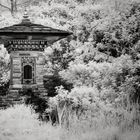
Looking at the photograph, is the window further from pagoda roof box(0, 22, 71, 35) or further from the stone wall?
pagoda roof box(0, 22, 71, 35)

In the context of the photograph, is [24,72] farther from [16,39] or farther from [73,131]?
[73,131]

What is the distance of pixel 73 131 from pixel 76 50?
24.6 feet

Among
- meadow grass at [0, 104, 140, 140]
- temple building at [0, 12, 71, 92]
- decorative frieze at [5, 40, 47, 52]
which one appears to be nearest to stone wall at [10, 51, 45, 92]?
temple building at [0, 12, 71, 92]

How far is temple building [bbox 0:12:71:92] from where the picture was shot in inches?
433

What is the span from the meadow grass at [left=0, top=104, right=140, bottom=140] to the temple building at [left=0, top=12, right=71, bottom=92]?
6.96 feet

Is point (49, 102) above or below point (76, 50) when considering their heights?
below

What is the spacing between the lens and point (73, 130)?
312 inches

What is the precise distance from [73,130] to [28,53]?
4144 mm

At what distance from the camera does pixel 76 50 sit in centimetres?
1498

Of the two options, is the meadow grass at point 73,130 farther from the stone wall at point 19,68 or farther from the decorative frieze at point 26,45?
the decorative frieze at point 26,45

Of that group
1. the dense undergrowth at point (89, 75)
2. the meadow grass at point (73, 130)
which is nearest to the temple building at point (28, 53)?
the dense undergrowth at point (89, 75)

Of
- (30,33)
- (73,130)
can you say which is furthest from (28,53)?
(73,130)

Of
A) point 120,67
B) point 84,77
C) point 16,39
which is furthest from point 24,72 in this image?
point 120,67

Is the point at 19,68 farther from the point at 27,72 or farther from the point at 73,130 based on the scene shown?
the point at 73,130
